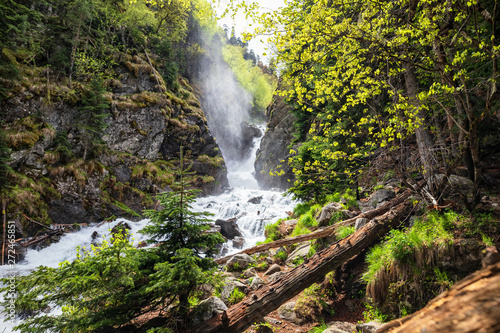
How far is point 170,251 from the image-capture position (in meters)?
3.38

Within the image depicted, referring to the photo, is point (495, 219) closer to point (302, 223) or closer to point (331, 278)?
point (331, 278)

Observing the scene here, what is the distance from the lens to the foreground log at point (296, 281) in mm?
3260

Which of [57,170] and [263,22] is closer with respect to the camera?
[263,22]

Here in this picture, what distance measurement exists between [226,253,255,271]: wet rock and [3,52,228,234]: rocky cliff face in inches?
145

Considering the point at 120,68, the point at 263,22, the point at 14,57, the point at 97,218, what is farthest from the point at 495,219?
the point at 120,68

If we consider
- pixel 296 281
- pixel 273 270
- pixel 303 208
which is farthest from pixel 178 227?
pixel 303 208

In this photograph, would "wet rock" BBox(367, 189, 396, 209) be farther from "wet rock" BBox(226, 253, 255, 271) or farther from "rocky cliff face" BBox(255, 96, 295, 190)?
"rocky cliff face" BBox(255, 96, 295, 190)

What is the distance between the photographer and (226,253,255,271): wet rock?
6781mm

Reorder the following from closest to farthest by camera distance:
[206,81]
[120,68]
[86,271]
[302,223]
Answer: [86,271] < [302,223] < [120,68] < [206,81]

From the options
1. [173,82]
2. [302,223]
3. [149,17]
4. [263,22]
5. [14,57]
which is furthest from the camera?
[173,82]

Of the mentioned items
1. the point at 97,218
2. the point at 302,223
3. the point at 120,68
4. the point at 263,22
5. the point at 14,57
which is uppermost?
the point at 120,68

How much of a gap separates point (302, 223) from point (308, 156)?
8.97 feet

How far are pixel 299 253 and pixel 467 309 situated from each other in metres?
6.45

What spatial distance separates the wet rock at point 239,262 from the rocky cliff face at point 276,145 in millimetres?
17291
